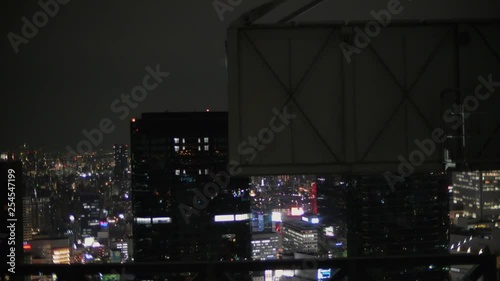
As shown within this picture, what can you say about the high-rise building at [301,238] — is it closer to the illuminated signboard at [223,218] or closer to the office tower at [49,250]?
the illuminated signboard at [223,218]

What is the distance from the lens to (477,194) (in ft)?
79.7

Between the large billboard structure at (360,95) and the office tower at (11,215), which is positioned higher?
the large billboard structure at (360,95)

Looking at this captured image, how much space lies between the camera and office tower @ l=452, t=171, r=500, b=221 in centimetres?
2136

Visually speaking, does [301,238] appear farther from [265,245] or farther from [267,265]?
[267,265]

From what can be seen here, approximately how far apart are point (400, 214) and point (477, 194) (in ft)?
24.7

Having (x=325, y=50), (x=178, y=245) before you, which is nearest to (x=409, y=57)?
(x=325, y=50)

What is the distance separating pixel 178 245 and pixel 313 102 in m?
17.5

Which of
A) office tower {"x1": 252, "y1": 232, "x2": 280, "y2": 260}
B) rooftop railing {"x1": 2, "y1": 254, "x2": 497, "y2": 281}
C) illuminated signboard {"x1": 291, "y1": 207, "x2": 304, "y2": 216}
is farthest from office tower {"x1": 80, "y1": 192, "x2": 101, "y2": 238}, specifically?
rooftop railing {"x1": 2, "y1": 254, "x2": 497, "y2": 281}

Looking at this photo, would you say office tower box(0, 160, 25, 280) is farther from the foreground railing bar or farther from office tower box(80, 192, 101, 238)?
office tower box(80, 192, 101, 238)

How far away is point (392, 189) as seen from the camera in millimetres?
19203

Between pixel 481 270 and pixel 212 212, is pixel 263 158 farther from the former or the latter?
pixel 212 212

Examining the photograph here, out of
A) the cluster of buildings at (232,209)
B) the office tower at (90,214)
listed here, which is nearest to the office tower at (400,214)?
the cluster of buildings at (232,209)

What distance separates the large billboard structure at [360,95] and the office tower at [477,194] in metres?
19.9

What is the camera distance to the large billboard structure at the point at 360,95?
8.02 ft
